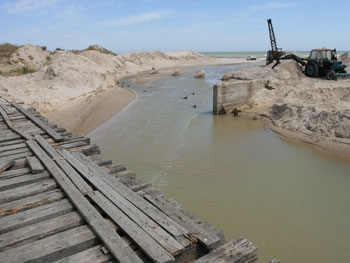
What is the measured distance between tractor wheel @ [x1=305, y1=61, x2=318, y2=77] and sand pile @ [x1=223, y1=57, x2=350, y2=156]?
2.96 ft

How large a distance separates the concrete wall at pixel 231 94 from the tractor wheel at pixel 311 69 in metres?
7.26

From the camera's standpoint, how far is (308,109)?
14305 millimetres

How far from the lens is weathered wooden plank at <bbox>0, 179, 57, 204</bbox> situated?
4.29 metres

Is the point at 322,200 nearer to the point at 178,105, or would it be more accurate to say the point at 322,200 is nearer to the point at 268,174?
the point at 268,174

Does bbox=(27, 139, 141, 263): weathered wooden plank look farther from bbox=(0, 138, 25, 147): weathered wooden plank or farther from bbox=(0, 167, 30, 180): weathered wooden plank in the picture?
bbox=(0, 138, 25, 147): weathered wooden plank

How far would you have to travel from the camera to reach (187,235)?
11.2 feet

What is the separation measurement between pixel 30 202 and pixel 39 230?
74 centimetres

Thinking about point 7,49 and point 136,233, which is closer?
point 136,233

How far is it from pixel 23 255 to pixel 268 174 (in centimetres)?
789

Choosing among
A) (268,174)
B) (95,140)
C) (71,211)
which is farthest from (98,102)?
(71,211)

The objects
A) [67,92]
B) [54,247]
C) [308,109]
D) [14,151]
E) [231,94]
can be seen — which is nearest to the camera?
[54,247]

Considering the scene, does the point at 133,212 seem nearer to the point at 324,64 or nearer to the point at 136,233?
the point at 136,233

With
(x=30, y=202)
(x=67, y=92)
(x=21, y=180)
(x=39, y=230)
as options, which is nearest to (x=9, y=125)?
(x=21, y=180)

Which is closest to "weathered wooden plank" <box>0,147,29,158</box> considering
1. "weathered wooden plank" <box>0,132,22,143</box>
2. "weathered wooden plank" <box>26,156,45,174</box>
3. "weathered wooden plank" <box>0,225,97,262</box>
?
"weathered wooden plank" <box>26,156,45,174</box>
